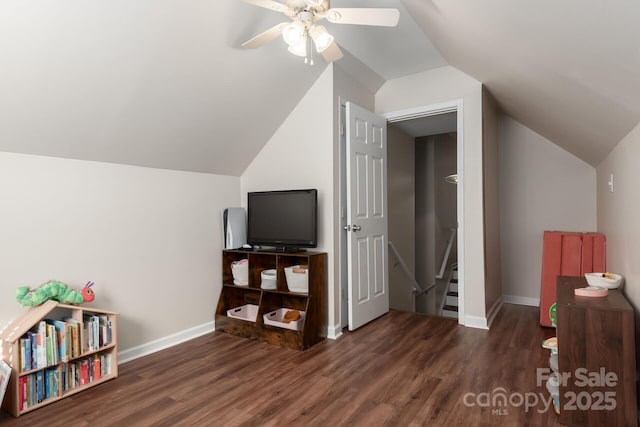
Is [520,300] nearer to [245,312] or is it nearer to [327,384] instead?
[327,384]

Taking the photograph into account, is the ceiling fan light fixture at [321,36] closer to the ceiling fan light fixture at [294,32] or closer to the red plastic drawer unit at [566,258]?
the ceiling fan light fixture at [294,32]

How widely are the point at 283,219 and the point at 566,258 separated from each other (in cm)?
260

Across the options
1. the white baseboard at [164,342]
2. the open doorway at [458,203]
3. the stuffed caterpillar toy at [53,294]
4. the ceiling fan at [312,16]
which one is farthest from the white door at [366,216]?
the stuffed caterpillar toy at [53,294]

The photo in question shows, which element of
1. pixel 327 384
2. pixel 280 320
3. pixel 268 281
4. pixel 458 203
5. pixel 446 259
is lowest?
pixel 327 384

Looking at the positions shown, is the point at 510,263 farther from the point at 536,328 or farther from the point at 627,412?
the point at 627,412

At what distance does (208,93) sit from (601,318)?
2.77 m

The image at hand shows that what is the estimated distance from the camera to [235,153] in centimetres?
341

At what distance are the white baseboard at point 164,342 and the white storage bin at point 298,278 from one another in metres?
0.92

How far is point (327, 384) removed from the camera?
90.8 inches

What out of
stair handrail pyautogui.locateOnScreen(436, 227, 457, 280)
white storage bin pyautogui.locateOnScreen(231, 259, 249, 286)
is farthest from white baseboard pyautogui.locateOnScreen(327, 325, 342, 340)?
stair handrail pyautogui.locateOnScreen(436, 227, 457, 280)

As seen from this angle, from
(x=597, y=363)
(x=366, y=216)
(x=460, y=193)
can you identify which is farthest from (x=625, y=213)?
(x=366, y=216)

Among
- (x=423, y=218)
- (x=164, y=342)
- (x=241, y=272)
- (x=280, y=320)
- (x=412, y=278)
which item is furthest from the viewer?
(x=423, y=218)

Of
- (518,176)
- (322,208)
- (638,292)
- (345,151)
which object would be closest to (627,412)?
(638,292)

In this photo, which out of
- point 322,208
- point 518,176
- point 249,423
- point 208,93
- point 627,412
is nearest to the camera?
point 627,412
